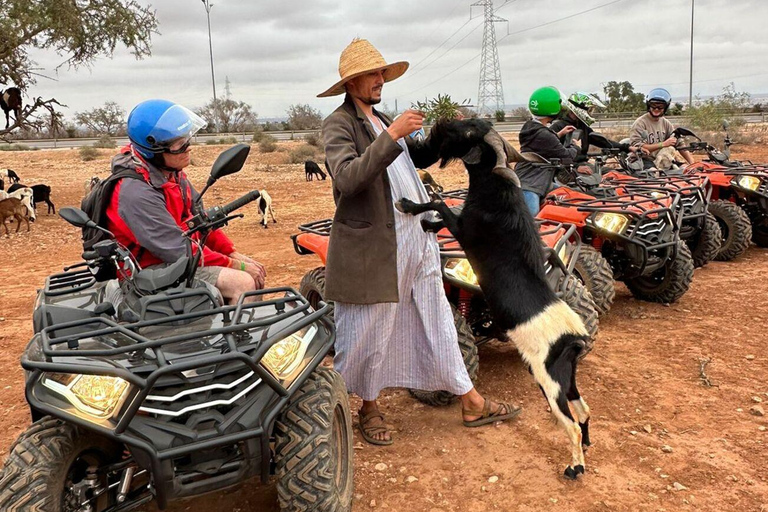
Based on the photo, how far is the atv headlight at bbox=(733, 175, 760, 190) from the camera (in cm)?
779

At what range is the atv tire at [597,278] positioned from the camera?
5.09 m

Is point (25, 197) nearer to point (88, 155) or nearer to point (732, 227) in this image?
point (732, 227)

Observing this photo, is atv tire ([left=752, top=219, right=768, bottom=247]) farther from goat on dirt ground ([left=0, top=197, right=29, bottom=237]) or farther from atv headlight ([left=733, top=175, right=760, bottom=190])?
goat on dirt ground ([left=0, top=197, right=29, bottom=237])

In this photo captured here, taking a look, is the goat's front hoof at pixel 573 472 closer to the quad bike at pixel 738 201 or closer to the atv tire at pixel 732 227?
the atv tire at pixel 732 227

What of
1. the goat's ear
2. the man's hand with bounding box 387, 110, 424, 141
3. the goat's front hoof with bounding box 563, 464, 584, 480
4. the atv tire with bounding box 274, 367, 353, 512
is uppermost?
the man's hand with bounding box 387, 110, 424, 141

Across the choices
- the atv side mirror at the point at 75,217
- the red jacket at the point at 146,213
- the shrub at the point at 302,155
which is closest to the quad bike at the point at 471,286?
the red jacket at the point at 146,213

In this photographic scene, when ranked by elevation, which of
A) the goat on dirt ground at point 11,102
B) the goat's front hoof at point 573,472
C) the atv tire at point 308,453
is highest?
the goat on dirt ground at point 11,102

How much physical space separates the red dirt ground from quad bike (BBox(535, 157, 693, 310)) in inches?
12.3

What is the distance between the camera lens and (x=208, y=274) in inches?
122

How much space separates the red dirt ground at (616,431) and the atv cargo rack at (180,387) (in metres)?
0.91

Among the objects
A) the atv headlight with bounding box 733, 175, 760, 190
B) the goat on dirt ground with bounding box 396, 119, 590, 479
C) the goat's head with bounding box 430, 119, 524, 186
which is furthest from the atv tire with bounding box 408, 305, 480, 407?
the atv headlight with bounding box 733, 175, 760, 190

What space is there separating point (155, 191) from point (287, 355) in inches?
44.4

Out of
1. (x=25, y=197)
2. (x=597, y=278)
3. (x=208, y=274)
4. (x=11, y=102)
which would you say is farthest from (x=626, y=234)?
(x=11, y=102)

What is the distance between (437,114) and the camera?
3.29 metres
